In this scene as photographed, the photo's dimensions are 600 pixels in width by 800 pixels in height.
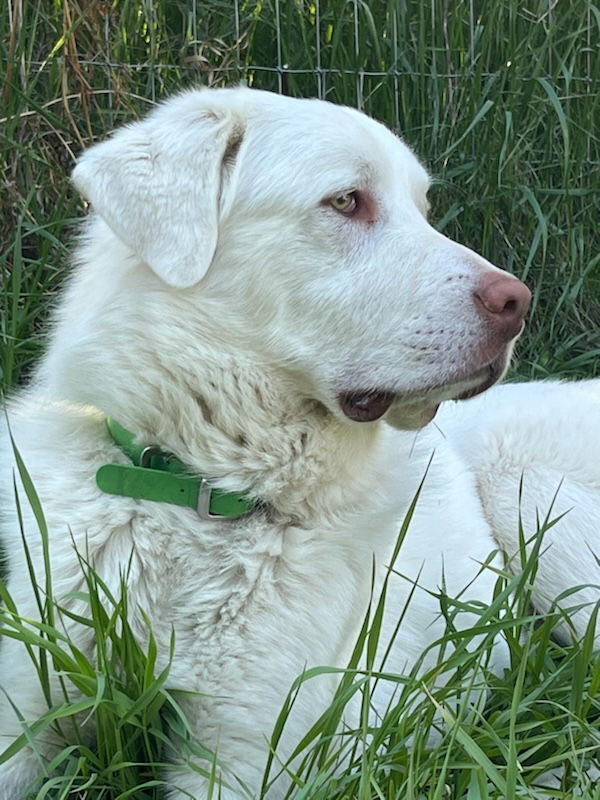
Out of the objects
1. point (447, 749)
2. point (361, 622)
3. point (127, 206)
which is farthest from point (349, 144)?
point (447, 749)

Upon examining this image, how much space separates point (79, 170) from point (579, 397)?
187cm

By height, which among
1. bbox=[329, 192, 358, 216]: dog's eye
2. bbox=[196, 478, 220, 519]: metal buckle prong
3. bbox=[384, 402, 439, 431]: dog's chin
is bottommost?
bbox=[196, 478, 220, 519]: metal buckle prong

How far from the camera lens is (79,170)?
2.33m

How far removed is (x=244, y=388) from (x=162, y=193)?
0.45m

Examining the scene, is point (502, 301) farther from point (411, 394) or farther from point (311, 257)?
point (311, 257)

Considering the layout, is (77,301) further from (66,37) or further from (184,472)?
(66,37)

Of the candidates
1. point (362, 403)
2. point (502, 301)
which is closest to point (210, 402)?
point (362, 403)

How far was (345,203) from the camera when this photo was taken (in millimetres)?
2447

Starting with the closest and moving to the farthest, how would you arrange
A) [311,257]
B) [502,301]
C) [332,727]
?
[332,727]
[502,301]
[311,257]

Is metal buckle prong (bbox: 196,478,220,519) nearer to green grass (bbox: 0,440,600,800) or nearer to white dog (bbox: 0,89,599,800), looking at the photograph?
white dog (bbox: 0,89,599,800)

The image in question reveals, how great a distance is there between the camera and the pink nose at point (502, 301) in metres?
2.29

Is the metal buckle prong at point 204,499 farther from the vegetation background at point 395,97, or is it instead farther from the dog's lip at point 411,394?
the vegetation background at point 395,97

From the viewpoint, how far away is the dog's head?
2312 mm

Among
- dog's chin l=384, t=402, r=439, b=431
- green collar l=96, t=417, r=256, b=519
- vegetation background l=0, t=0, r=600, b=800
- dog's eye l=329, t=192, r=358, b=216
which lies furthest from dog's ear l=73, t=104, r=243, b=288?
vegetation background l=0, t=0, r=600, b=800
